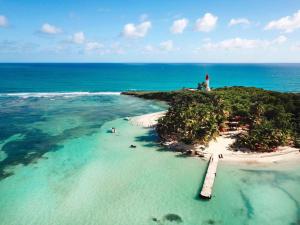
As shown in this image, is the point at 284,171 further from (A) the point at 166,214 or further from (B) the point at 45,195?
(B) the point at 45,195

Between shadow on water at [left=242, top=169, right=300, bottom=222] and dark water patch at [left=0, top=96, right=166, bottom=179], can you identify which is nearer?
shadow on water at [left=242, top=169, right=300, bottom=222]

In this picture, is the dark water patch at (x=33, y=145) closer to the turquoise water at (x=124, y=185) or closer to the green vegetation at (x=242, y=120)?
the turquoise water at (x=124, y=185)

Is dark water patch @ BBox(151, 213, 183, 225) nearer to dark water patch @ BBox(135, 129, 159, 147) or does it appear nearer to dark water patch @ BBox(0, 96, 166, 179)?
dark water patch @ BBox(135, 129, 159, 147)

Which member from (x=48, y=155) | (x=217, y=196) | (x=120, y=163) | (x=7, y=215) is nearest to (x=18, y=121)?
(x=48, y=155)

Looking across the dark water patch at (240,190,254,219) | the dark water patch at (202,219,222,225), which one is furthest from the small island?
the dark water patch at (202,219,222,225)

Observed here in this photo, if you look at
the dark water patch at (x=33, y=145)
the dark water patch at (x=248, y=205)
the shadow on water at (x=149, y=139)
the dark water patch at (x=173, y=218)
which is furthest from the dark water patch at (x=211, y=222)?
the dark water patch at (x=33, y=145)
